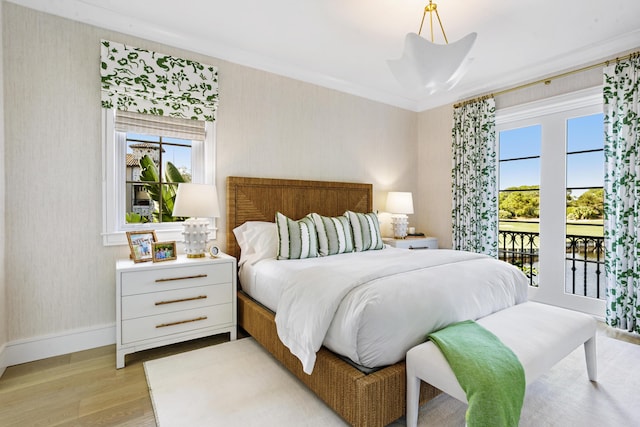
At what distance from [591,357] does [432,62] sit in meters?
2.12

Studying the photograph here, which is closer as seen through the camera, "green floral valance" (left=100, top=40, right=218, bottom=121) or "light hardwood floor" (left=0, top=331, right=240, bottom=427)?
"light hardwood floor" (left=0, top=331, right=240, bottom=427)

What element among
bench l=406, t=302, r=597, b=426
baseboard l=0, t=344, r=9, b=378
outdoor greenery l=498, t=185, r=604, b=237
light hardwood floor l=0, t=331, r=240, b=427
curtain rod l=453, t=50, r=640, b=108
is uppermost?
curtain rod l=453, t=50, r=640, b=108

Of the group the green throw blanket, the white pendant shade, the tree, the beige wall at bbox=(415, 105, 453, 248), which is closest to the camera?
the green throw blanket

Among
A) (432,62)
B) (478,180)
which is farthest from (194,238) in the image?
(478,180)

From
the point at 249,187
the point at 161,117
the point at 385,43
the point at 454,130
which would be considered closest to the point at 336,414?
the point at 249,187

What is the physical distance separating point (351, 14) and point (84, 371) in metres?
3.26

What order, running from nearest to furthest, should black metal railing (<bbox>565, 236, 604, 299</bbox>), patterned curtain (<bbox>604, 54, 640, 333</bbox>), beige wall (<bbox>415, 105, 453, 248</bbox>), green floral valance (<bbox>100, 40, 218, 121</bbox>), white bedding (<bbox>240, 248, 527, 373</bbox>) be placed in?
white bedding (<bbox>240, 248, 527, 373</bbox>)
green floral valance (<bbox>100, 40, 218, 121</bbox>)
patterned curtain (<bbox>604, 54, 640, 333</bbox>)
black metal railing (<bbox>565, 236, 604, 299</bbox>)
beige wall (<bbox>415, 105, 453, 248</bbox>)

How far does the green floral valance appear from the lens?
2590 mm

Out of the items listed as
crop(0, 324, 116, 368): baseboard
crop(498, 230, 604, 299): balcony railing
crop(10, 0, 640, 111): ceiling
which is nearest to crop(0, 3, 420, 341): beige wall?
crop(0, 324, 116, 368): baseboard

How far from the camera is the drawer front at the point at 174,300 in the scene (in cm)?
229

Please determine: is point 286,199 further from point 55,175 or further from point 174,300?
point 55,175

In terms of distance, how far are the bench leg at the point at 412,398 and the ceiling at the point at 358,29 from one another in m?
2.50

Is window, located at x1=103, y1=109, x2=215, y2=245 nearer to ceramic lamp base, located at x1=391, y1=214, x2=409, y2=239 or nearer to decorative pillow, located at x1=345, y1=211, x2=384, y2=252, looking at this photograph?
Answer: decorative pillow, located at x1=345, y1=211, x2=384, y2=252

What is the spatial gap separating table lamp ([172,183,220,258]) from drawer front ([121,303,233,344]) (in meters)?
0.47
